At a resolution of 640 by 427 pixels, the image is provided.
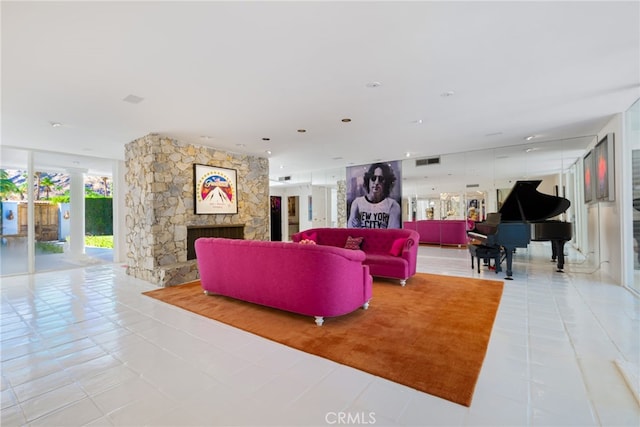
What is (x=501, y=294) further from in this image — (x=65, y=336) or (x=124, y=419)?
(x=65, y=336)

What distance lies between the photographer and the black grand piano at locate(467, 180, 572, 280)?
547cm

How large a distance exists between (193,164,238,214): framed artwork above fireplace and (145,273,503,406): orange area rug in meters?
2.17

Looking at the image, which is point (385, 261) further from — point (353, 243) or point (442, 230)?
point (442, 230)

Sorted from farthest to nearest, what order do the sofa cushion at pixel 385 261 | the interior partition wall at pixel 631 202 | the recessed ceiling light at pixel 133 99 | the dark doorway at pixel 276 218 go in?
the dark doorway at pixel 276 218, the sofa cushion at pixel 385 261, the interior partition wall at pixel 631 202, the recessed ceiling light at pixel 133 99

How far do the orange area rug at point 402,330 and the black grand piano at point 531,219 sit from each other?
1.09 m

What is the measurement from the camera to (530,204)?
586cm

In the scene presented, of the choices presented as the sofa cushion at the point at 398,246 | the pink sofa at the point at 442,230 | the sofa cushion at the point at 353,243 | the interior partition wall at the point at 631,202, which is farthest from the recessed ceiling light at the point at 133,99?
the pink sofa at the point at 442,230

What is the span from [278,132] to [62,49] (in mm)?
3214

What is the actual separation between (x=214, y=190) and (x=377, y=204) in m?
4.79

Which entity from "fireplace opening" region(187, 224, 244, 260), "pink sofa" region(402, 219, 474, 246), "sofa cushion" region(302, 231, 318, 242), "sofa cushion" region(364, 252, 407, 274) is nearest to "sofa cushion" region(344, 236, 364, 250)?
"sofa cushion" region(364, 252, 407, 274)

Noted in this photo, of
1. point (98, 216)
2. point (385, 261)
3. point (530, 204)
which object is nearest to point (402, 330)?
point (385, 261)

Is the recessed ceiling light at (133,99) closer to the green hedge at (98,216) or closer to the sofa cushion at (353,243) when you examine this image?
the sofa cushion at (353,243)

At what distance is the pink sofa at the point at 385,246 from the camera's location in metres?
4.89

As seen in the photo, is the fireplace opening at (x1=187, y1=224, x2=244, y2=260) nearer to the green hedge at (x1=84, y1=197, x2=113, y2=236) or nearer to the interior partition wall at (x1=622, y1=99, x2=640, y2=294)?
the green hedge at (x1=84, y1=197, x2=113, y2=236)
